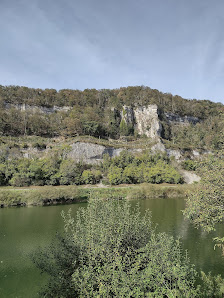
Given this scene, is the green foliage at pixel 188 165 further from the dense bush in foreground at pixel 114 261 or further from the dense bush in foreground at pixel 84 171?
the dense bush in foreground at pixel 114 261

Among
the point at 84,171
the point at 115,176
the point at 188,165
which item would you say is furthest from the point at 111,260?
the point at 188,165

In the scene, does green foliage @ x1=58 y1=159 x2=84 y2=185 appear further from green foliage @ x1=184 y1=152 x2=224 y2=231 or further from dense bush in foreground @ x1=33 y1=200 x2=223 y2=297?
dense bush in foreground @ x1=33 y1=200 x2=223 y2=297

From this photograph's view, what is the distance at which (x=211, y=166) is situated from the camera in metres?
11.2

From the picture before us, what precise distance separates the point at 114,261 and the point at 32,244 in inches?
515

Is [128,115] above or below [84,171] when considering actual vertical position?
above

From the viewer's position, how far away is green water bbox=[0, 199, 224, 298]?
441 inches

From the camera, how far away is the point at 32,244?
55.0 ft

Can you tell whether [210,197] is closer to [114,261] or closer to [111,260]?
[114,261]

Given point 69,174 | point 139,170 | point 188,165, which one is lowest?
point 69,174

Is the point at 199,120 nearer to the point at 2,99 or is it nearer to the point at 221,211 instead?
the point at 2,99

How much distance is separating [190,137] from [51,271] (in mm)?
87790

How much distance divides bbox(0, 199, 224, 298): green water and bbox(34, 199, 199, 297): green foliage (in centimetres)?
430

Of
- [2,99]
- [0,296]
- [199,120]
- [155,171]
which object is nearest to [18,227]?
[0,296]

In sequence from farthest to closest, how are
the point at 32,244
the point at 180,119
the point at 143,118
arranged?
the point at 180,119
the point at 143,118
the point at 32,244
